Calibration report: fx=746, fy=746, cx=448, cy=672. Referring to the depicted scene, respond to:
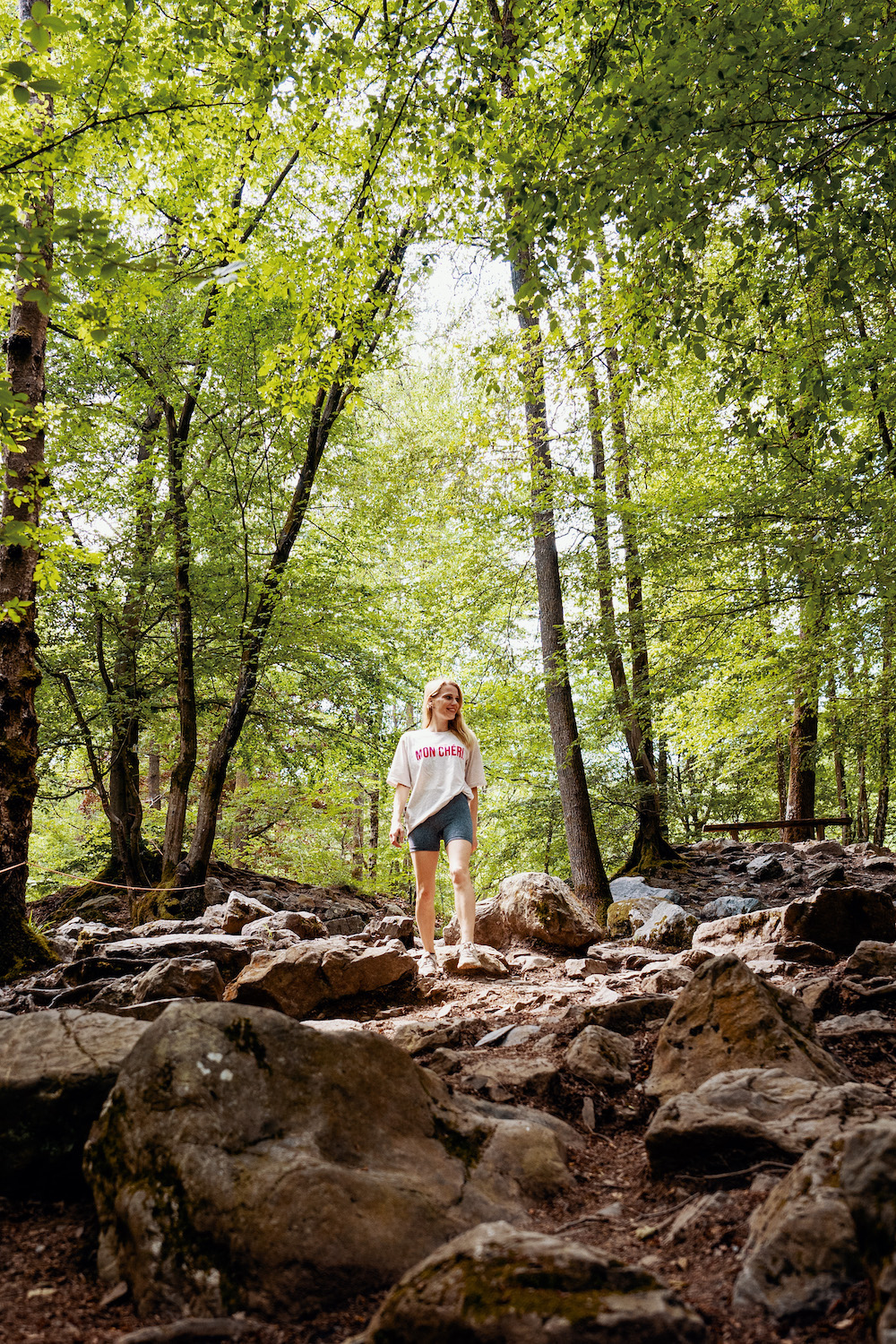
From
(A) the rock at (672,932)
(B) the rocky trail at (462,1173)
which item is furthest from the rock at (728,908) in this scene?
(B) the rocky trail at (462,1173)

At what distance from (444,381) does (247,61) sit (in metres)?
11.1

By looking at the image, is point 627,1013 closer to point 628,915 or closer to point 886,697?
point 628,915

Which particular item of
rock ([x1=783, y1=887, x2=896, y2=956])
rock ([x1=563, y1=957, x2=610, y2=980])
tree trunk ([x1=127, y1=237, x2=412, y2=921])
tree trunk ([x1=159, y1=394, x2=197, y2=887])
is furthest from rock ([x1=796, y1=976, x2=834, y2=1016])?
tree trunk ([x1=159, y1=394, x2=197, y2=887])

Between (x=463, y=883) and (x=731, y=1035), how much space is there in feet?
10.3

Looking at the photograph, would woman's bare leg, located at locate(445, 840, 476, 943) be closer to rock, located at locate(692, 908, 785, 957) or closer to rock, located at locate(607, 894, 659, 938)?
rock, located at locate(692, 908, 785, 957)

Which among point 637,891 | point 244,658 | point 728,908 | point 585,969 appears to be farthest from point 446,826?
point 637,891

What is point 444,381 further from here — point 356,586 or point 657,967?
point 657,967

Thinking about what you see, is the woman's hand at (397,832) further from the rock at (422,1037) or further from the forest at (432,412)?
the forest at (432,412)

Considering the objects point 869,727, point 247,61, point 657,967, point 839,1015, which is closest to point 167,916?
point 657,967

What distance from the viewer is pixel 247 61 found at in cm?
516

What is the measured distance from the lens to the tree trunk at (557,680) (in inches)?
362

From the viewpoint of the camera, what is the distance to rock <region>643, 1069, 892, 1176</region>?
2.24 meters

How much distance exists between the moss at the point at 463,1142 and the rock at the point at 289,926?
458cm

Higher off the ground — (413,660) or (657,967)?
(413,660)
